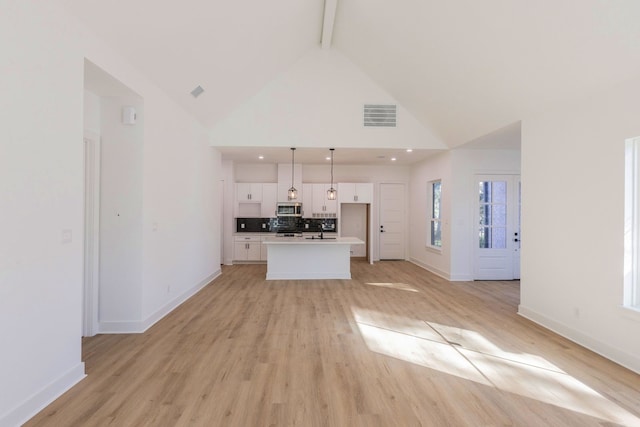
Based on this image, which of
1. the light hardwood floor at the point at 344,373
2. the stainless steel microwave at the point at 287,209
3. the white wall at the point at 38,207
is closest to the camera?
the white wall at the point at 38,207

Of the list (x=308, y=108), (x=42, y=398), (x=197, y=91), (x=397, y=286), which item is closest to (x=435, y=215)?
(x=397, y=286)

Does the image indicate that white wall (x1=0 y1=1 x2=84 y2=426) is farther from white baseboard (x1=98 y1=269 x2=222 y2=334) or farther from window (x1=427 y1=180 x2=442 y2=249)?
window (x1=427 y1=180 x2=442 y2=249)

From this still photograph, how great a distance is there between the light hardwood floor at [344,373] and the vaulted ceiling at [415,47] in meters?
2.82

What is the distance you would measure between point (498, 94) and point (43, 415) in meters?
5.59

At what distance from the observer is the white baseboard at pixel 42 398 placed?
198 cm

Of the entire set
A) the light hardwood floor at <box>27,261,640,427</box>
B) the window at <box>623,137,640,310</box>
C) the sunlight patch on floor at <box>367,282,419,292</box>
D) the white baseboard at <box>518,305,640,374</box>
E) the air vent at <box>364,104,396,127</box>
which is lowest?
the light hardwood floor at <box>27,261,640,427</box>

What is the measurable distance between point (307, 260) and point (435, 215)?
3.40m

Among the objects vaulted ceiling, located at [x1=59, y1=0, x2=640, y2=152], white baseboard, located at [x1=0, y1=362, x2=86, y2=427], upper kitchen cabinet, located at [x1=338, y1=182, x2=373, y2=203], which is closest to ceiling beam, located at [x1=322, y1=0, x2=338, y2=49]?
vaulted ceiling, located at [x1=59, y1=0, x2=640, y2=152]

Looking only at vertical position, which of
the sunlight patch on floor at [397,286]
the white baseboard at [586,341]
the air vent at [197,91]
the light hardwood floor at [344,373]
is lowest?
the light hardwood floor at [344,373]

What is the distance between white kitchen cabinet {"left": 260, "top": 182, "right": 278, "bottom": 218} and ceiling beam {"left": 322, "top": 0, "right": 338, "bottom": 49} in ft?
12.4

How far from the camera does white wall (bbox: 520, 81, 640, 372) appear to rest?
2.99 meters

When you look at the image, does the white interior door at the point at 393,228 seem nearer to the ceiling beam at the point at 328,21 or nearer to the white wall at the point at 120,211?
the ceiling beam at the point at 328,21

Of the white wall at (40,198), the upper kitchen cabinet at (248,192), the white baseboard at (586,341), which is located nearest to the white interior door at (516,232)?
the white baseboard at (586,341)

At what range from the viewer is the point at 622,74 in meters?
2.88
